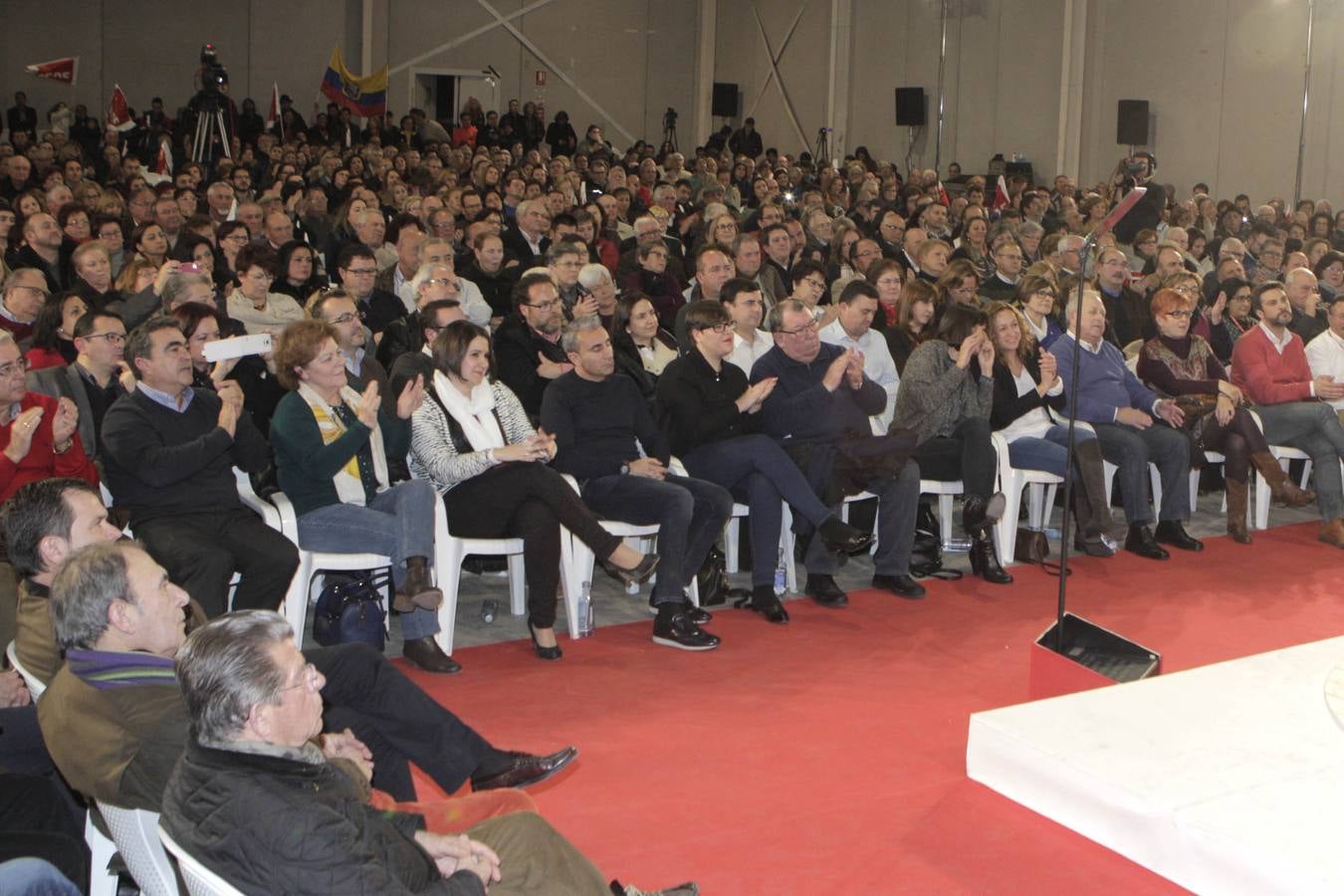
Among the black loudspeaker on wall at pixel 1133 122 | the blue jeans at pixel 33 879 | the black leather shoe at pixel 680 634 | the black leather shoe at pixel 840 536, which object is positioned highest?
the black loudspeaker on wall at pixel 1133 122

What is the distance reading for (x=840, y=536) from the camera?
16.0 ft

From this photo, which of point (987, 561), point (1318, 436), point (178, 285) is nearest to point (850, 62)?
point (1318, 436)

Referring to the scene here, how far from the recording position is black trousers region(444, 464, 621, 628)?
4.47 metres

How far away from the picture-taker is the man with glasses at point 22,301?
5.08 metres

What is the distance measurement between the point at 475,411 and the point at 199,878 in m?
2.74

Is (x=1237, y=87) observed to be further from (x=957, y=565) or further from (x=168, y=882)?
(x=168, y=882)

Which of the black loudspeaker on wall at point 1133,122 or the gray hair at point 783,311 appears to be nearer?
the gray hair at point 783,311

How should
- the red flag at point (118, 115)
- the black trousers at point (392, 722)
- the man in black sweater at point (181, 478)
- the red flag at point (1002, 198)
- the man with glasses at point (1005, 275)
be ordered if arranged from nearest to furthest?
the black trousers at point (392, 722) < the man in black sweater at point (181, 478) < the man with glasses at point (1005, 275) < the red flag at point (118, 115) < the red flag at point (1002, 198)

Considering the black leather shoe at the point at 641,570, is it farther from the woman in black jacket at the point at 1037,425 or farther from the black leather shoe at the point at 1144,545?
the black leather shoe at the point at 1144,545

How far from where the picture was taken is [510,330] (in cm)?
533

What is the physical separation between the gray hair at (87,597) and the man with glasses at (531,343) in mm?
2749

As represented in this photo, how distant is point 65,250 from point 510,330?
8.92ft

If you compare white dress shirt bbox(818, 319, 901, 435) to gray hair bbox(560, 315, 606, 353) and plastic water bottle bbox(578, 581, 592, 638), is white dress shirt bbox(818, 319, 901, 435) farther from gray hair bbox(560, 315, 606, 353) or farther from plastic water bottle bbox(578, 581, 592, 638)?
plastic water bottle bbox(578, 581, 592, 638)

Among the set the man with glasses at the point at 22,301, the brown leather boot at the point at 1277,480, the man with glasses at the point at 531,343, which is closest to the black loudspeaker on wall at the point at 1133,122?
the brown leather boot at the point at 1277,480
